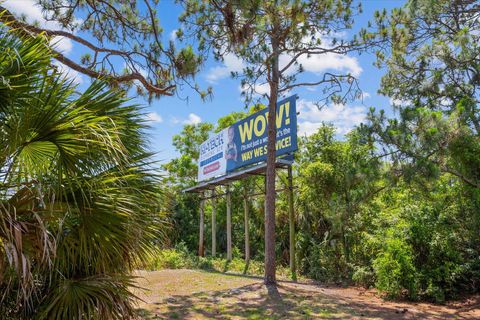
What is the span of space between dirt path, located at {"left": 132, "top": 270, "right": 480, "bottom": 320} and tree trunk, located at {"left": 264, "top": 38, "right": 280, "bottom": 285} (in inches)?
23.0

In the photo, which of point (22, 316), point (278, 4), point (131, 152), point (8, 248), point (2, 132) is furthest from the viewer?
point (278, 4)

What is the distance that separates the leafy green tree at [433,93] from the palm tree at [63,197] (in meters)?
6.34

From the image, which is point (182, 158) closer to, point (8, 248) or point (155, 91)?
point (155, 91)

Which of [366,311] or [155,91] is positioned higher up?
[155,91]

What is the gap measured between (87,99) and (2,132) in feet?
2.79

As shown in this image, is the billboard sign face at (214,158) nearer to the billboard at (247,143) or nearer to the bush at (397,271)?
the billboard at (247,143)

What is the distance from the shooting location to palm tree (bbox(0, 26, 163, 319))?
3.46 meters

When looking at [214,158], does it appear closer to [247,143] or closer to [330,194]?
[247,143]

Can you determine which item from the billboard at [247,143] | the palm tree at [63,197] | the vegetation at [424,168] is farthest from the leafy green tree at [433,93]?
the palm tree at [63,197]

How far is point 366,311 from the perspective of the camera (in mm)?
8664

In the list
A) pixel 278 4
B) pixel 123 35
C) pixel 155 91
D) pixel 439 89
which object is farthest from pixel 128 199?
pixel 439 89

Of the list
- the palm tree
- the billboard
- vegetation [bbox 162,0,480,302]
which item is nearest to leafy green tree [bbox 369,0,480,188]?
vegetation [bbox 162,0,480,302]

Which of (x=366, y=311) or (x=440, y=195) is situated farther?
(x=440, y=195)

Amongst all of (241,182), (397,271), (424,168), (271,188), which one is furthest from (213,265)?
(424,168)
